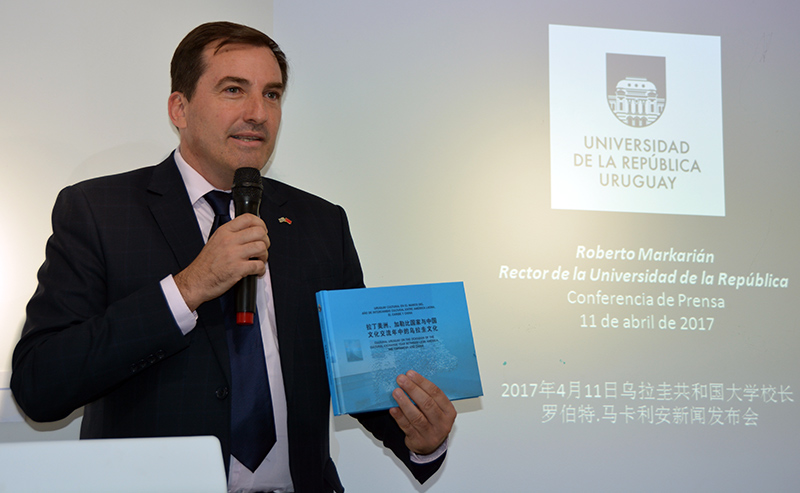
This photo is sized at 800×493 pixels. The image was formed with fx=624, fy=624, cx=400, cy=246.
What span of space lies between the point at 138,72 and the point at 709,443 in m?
3.10

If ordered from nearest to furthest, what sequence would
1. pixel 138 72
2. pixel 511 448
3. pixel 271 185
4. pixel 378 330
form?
1. pixel 378 330
2. pixel 271 185
3. pixel 138 72
4. pixel 511 448

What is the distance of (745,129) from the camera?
10.5 ft

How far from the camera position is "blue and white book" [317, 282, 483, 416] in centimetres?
149

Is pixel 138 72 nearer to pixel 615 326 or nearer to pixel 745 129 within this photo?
pixel 615 326

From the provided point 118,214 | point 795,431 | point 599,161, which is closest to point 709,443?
point 795,431

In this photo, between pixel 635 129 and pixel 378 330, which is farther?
pixel 635 129

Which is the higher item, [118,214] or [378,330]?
[118,214]

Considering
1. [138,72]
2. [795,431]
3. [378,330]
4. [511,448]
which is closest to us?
[378,330]

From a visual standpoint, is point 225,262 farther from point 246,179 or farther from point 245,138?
point 245,138

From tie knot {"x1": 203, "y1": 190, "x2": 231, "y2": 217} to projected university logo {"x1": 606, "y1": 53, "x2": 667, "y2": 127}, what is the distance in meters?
2.12

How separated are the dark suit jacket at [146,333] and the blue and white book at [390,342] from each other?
209mm

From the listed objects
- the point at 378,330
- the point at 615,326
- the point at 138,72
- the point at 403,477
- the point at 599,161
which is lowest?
the point at 403,477

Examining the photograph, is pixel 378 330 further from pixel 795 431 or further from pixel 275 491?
pixel 795 431

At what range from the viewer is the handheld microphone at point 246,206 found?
4.78 feet
